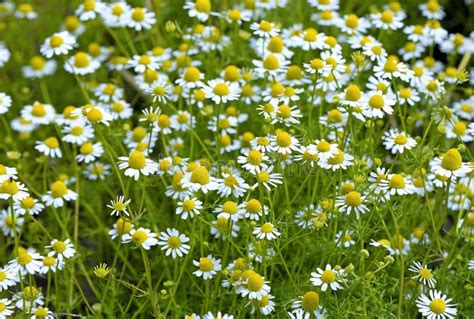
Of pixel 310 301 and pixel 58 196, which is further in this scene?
pixel 58 196

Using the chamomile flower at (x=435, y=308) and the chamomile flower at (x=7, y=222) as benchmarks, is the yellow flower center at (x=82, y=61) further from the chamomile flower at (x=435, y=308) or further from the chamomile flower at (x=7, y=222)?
the chamomile flower at (x=435, y=308)

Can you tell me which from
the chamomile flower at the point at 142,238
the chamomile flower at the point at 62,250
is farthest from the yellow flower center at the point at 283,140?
the chamomile flower at the point at 62,250

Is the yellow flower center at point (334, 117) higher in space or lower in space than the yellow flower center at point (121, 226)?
higher

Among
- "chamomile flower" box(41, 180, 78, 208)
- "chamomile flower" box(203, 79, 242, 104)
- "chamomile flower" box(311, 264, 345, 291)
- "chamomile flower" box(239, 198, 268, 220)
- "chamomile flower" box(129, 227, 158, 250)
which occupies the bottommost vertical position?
"chamomile flower" box(41, 180, 78, 208)

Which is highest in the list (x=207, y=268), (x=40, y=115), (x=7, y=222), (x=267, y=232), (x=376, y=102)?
(x=376, y=102)

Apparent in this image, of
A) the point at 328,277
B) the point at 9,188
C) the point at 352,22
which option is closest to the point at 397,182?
the point at 328,277

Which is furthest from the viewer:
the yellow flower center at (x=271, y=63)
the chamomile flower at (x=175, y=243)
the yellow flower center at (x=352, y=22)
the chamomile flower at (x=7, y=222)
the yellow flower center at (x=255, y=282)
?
the yellow flower center at (x=352, y=22)

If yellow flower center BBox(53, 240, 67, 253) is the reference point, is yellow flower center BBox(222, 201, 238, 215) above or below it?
above

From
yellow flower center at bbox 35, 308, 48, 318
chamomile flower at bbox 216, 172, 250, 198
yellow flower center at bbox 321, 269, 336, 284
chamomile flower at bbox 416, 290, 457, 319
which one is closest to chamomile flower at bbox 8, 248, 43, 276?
yellow flower center at bbox 35, 308, 48, 318

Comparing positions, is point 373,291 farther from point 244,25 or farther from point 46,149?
point 244,25

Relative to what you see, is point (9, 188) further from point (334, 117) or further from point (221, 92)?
point (334, 117)

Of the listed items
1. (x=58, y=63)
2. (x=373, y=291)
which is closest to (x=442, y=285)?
(x=373, y=291)

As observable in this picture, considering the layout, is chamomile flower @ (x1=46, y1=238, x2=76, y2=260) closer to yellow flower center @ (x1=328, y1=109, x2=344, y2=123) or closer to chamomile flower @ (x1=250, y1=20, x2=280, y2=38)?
yellow flower center @ (x1=328, y1=109, x2=344, y2=123)
